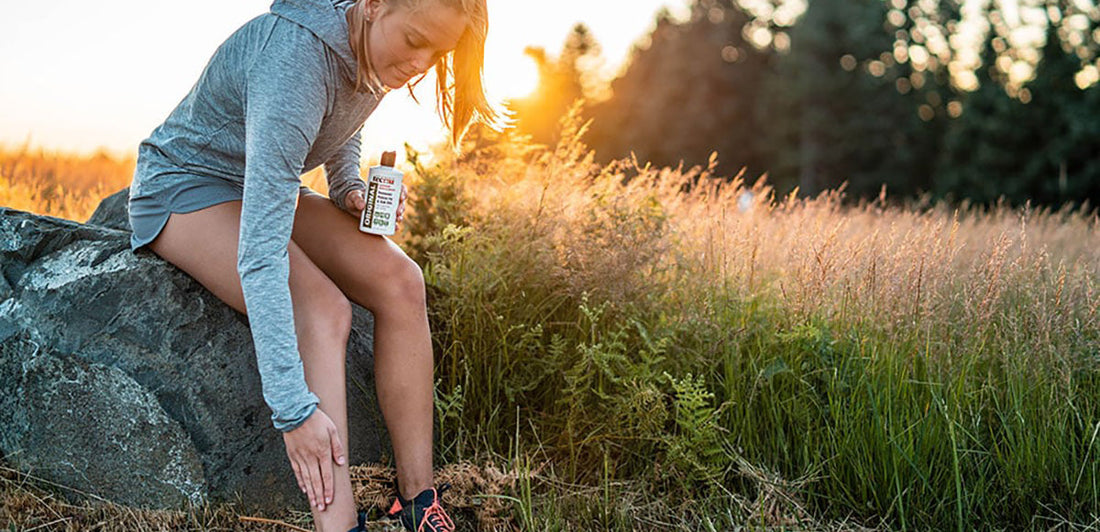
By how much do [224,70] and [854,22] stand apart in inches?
1039

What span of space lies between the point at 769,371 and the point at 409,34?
5.63 ft

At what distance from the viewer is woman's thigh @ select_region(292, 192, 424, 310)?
257cm

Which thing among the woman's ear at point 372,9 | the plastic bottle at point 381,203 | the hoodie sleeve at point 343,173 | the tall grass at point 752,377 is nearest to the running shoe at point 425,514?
the tall grass at point 752,377

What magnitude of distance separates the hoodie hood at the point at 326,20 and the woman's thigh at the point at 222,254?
535mm

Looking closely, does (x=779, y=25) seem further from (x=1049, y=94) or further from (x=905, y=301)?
(x=905, y=301)

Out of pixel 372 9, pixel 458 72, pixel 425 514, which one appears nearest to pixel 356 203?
pixel 458 72

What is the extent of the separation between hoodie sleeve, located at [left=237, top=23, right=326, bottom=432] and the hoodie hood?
16cm

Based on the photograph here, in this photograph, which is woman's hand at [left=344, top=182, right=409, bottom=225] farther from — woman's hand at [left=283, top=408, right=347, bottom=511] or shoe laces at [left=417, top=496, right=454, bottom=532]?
shoe laces at [left=417, top=496, right=454, bottom=532]

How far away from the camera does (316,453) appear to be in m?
2.12

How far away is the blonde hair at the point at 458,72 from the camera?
228 cm

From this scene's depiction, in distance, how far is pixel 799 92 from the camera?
26.0 meters

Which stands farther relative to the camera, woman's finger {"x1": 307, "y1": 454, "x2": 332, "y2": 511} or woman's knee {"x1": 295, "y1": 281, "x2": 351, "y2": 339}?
woman's knee {"x1": 295, "y1": 281, "x2": 351, "y2": 339}

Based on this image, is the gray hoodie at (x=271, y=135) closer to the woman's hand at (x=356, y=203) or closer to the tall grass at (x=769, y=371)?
the woman's hand at (x=356, y=203)

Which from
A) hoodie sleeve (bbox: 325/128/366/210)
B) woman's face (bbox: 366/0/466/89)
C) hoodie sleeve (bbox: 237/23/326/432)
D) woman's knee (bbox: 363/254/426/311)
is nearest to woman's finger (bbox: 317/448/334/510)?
hoodie sleeve (bbox: 237/23/326/432)
